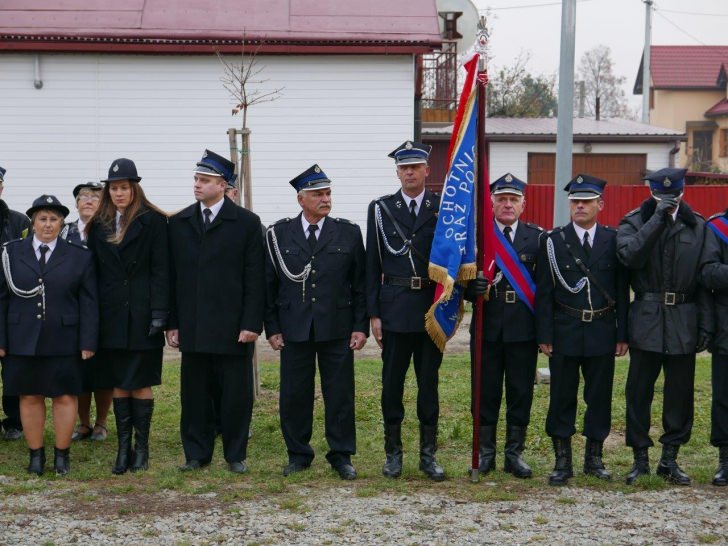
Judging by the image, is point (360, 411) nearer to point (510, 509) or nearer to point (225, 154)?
point (510, 509)

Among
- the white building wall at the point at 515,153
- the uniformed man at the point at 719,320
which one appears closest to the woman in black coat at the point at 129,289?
the uniformed man at the point at 719,320

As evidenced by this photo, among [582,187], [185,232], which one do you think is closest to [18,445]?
[185,232]

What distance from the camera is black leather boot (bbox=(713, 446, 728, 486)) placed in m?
6.82

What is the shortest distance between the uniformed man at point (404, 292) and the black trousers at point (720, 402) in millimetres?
1923

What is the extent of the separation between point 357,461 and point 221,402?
1.13m

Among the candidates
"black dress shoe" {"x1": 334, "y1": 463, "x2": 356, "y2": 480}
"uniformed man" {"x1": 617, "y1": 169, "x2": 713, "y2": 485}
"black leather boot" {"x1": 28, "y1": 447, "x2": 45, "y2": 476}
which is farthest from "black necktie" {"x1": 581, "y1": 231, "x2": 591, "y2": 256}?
"black leather boot" {"x1": 28, "y1": 447, "x2": 45, "y2": 476}

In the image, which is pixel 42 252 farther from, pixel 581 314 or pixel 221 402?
pixel 581 314

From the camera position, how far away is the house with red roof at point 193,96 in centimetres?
1664

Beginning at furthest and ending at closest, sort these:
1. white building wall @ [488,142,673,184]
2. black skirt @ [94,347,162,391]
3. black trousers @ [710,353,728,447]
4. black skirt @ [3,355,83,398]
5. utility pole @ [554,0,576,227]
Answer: white building wall @ [488,142,673,184] → utility pole @ [554,0,576,227] → black skirt @ [94,347,162,391] → black skirt @ [3,355,83,398] → black trousers @ [710,353,728,447]

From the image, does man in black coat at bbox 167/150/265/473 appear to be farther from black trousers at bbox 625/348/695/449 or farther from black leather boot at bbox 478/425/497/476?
black trousers at bbox 625/348/695/449

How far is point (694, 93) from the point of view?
2094 inches

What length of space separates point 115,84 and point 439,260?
11.5m

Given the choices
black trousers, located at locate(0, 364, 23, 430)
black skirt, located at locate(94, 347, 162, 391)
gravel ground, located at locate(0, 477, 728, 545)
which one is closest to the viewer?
gravel ground, located at locate(0, 477, 728, 545)

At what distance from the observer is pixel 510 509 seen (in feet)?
20.5
